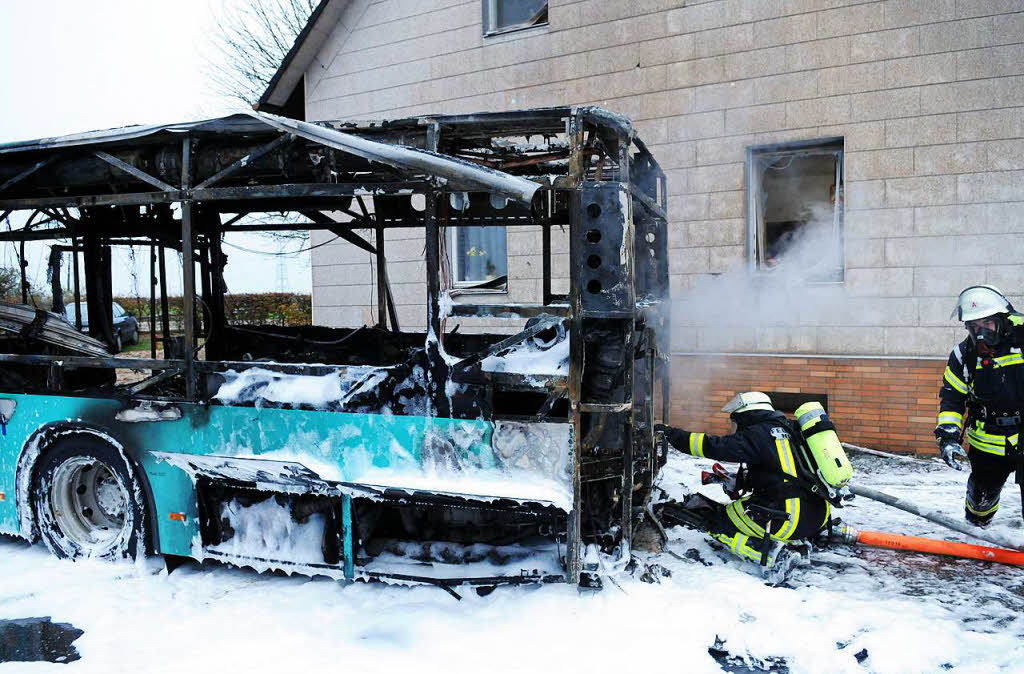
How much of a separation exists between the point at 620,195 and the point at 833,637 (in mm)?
2595

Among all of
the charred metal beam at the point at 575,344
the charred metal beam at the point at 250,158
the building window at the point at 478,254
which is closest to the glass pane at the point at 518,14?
the building window at the point at 478,254

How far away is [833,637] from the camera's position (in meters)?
3.84

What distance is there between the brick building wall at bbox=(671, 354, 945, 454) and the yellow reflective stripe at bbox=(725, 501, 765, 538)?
3466 millimetres

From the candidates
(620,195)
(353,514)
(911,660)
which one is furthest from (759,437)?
(353,514)

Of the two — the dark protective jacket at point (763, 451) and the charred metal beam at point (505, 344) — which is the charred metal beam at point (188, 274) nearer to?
the charred metal beam at point (505, 344)

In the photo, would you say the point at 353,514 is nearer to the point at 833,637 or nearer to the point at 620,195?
the point at 620,195

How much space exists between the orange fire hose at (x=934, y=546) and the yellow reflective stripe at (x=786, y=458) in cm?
79

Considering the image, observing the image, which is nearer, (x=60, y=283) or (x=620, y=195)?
(x=620, y=195)

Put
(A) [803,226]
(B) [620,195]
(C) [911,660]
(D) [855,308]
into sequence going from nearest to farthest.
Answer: (C) [911,660] < (B) [620,195] < (D) [855,308] < (A) [803,226]

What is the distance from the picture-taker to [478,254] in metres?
10.3

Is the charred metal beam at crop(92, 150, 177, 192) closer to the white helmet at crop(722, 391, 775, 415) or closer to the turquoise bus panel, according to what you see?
the turquoise bus panel

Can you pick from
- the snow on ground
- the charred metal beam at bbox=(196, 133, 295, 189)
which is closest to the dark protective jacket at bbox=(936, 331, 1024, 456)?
the snow on ground

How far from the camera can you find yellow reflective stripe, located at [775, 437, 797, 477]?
4.66 metres

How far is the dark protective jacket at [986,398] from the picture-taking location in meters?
5.00
